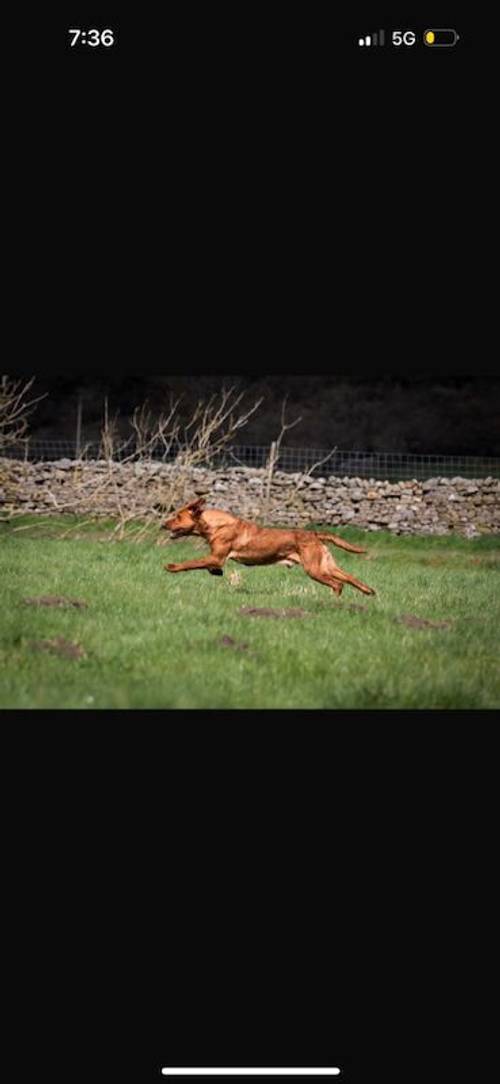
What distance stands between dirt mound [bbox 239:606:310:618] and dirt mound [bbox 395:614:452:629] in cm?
76

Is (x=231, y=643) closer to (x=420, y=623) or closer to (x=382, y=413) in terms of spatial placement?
(x=420, y=623)

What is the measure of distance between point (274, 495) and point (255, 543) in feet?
16.6

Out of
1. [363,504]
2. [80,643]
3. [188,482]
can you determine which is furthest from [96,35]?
[363,504]

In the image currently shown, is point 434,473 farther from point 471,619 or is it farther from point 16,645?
point 16,645

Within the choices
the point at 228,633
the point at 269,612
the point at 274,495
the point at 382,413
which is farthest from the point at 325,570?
the point at 382,413

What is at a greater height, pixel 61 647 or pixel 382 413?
pixel 382 413

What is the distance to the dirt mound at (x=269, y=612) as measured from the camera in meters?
7.80

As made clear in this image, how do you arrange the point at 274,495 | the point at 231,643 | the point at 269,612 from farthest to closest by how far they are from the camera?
the point at 274,495
the point at 269,612
the point at 231,643

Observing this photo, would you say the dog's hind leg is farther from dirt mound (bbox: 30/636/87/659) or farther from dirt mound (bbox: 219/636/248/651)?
dirt mound (bbox: 30/636/87/659)

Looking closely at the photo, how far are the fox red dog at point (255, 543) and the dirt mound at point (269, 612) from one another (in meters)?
0.74

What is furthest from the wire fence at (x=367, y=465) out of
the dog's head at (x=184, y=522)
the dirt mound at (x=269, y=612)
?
the dirt mound at (x=269, y=612)

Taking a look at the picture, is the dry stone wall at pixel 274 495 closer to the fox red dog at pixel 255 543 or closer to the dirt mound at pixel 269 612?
the fox red dog at pixel 255 543

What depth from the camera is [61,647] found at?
6664 mm

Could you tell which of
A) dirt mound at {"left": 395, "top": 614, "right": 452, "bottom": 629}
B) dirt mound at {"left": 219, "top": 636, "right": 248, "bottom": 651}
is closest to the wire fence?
dirt mound at {"left": 395, "top": 614, "right": 452, "bottom": 629}
